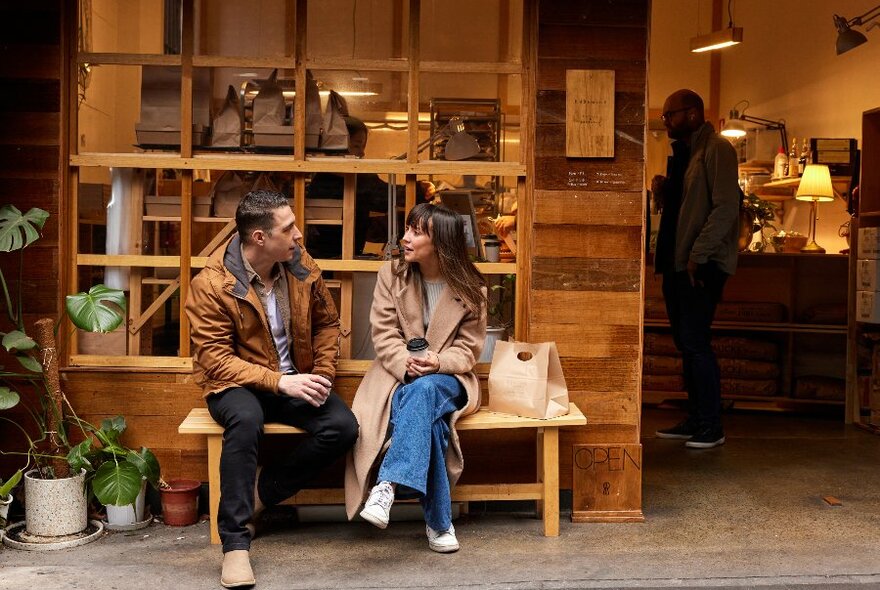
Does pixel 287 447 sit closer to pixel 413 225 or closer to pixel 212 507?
pixel 212 507

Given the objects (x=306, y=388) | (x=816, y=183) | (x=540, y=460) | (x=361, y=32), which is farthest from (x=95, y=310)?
(x=816, y=183)

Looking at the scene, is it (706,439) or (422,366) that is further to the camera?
(706,439)

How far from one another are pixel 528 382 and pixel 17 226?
2029 mm

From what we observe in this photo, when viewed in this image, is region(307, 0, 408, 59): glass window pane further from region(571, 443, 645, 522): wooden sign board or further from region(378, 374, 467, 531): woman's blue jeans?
region(571, 443, 645, 522): wooden sign board

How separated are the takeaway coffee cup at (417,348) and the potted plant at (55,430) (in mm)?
1089

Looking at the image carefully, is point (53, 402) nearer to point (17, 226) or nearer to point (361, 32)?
point (17, 226)

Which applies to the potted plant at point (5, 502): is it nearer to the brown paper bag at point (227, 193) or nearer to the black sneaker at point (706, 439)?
the brown paper bag at point (227, 193)

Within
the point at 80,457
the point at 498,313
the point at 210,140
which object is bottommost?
the point at 80,457

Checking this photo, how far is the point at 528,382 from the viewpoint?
4137 millimetres

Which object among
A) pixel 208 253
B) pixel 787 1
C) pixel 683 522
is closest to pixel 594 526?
pixel 683 522

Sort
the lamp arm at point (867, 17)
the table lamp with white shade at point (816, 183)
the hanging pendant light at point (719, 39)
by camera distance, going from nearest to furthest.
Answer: the lamp arm at point (867, 17)
the table lamp with white shade at point (816, 183)
the hanging pendant light at point (719, 39)

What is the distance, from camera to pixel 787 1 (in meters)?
10.0

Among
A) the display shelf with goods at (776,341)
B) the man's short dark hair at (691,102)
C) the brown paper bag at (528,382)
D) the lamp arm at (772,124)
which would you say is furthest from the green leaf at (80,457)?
the lamp arm at (772,124)

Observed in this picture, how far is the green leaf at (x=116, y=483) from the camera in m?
3.95
